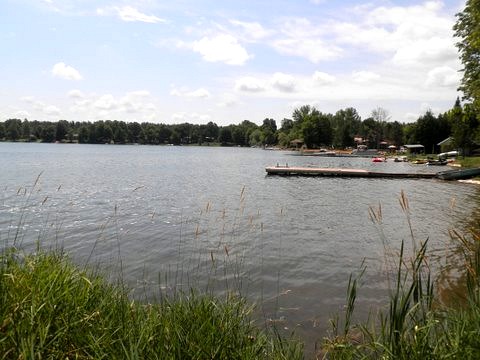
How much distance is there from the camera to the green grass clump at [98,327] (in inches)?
143

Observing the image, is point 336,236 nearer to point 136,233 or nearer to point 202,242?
point 202,242

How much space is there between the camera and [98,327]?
4.21m

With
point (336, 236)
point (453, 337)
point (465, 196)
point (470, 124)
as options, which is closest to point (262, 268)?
point (336, 236)

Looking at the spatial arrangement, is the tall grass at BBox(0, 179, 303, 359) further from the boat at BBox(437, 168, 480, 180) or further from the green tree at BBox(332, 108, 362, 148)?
the green tree at BBox(332, 108, 362, 148)

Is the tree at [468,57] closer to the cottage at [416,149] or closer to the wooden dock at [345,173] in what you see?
the wooden dock at [345,173]

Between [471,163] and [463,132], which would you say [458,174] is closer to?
[471,163]

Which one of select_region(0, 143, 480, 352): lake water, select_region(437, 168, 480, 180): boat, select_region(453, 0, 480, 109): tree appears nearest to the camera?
select_region(0, 143, 480, 352): lake water

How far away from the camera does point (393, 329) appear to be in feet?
12.4

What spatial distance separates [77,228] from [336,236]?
10.9 metres

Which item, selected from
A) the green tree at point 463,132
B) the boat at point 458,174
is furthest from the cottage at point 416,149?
the boat at point 458,174

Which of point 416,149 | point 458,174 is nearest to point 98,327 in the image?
point 458,174

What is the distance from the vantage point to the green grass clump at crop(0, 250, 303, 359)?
11.9 ft

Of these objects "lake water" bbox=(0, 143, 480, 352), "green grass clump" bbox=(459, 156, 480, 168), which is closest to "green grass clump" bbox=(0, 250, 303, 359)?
"lake water" bbox=(0, 143, 480, 352)

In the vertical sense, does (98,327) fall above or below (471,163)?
above
